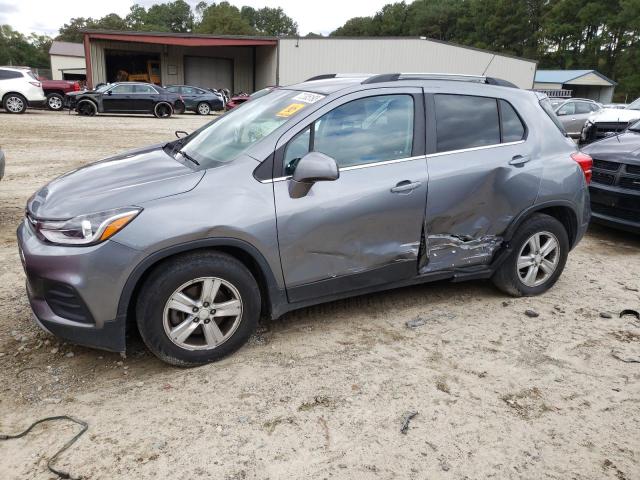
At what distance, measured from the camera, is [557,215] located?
437cm

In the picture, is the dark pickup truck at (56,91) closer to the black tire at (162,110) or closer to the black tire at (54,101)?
the black tire at (54,101)

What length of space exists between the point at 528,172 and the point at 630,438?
206cm

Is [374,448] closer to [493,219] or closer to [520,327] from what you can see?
[520,327]

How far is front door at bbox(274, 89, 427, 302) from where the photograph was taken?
3215 millimetres

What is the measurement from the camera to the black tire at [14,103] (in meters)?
19.4

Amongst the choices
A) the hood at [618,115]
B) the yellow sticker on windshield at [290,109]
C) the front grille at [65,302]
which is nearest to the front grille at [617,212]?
the yellow sticker on windshield at [290,109]

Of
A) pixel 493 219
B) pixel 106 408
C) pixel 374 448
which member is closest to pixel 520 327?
pixel 493 219

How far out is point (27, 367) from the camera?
313 centimetres

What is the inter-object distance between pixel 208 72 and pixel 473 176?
36.2 meters

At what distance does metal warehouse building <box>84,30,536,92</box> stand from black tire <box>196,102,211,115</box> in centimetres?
762

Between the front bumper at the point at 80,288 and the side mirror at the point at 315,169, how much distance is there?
1044 mm

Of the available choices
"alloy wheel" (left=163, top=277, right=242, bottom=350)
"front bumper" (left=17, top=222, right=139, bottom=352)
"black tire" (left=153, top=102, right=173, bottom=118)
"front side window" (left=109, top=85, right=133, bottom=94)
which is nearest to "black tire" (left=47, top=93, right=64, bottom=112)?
"front side window" (left=109, top=85, right=133, bottom=94)

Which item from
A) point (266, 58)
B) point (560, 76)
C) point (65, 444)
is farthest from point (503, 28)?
point (65, 444)

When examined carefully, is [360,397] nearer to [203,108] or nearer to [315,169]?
[315,169]
